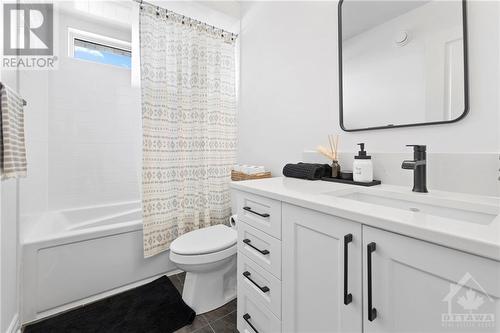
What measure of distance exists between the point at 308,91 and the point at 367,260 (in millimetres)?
1207

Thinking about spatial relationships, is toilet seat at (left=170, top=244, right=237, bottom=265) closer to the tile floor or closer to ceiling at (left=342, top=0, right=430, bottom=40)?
the tile floor

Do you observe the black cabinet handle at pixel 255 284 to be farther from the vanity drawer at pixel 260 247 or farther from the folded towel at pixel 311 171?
the folded towel at pixel 311 171

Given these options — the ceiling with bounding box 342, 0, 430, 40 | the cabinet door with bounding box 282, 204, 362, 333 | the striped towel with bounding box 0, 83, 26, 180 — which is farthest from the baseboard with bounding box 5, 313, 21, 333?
the ceiling with bounding box 342, 0, 430, 40

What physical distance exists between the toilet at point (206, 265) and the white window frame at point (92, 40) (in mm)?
2160

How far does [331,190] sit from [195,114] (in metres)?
1.44

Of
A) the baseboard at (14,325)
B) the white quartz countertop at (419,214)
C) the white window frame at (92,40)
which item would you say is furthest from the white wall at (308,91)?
the baseboard at (14,325)

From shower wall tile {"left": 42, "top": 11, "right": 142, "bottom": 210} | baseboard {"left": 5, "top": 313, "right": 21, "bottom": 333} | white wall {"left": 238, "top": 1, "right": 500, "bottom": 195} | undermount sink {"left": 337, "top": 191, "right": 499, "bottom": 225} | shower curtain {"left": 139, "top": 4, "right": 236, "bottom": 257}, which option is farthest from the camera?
shower wall tile {"left": 42, "top": 11, "right": 142, "bottom": 210}

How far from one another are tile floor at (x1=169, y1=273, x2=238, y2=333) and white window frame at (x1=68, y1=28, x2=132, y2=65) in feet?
A: 8.48

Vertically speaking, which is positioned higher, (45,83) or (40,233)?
(45,83)

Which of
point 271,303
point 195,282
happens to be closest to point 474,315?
point 271,303

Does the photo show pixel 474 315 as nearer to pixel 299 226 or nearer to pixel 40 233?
pixel 299 226

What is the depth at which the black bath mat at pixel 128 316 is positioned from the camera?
138 centimetres

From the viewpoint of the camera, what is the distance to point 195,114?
204 centimetres

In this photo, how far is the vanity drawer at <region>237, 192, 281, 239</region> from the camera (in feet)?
3.23
